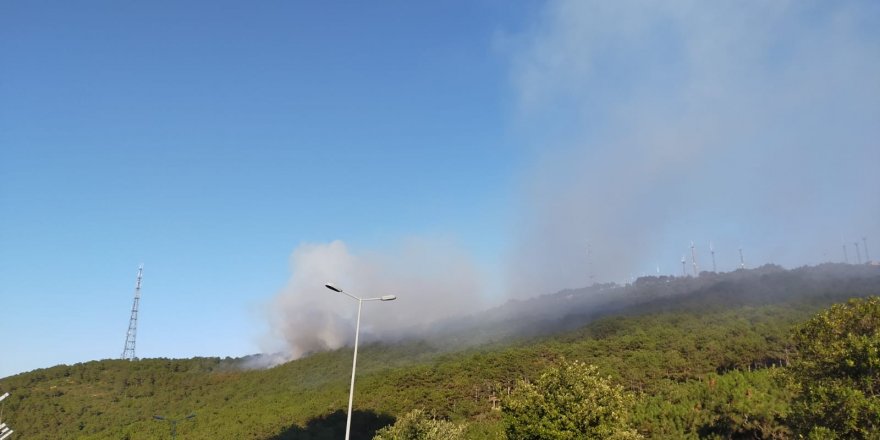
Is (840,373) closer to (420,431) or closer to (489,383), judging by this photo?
(420,431)

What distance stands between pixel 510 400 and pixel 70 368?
204726 millimetres

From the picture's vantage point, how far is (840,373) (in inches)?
1339

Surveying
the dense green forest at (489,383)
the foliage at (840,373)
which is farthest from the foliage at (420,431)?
the foliage at (840,373)

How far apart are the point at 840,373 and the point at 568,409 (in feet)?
53.8

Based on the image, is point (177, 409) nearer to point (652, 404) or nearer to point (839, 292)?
point (652, 404)

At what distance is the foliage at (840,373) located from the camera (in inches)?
1232

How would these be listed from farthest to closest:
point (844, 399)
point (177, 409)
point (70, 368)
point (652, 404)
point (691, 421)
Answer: point (70, 368)
point (177, 409)
point (652, 404)
point (691, 421)
point (844, 399)

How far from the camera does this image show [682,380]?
9988 cm

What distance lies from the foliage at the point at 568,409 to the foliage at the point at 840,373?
10.2 metres

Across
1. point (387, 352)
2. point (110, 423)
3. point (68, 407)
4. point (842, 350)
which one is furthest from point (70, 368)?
point (842, 350)

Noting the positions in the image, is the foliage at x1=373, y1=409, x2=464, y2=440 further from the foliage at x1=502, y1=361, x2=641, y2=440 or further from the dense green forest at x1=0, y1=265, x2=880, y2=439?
the foliage at x1=502, y1=361, x2=641, y2=440

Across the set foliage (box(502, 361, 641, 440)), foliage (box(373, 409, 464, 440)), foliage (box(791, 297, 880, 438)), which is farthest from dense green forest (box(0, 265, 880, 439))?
foliage (box(502, 361, 641, 440))

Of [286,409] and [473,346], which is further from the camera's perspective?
[473,346]

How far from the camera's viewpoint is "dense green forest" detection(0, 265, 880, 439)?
2842 inches
